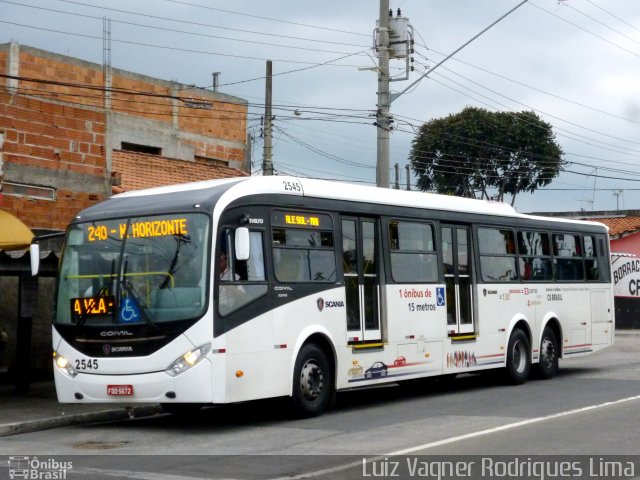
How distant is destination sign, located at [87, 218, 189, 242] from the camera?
42.5 feet

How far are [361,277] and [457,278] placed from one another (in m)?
2.89

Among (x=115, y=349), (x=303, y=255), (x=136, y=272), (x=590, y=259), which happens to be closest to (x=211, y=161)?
(x=590, y=259)

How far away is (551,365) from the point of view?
66.5 feet

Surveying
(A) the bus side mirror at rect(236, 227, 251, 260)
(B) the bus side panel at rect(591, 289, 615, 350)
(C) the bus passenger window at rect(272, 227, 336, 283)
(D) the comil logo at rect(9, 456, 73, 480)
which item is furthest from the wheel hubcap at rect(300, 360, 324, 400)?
(B) the bus side panel at rect(591, 289, 615, 350)

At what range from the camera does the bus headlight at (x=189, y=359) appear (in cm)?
1236

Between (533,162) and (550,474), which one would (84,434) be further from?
(533,162)

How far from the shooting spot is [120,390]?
41.7ft

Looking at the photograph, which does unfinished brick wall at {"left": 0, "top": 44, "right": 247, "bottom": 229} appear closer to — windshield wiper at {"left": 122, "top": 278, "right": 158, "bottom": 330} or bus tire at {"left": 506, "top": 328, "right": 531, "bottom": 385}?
windshield wiper at {"left": 122, "top": 278, "right": 158, "bottom": 330}

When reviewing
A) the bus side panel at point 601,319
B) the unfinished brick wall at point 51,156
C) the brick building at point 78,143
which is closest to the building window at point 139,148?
the brick building at point 78,143

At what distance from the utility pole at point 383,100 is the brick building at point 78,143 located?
19.1ft

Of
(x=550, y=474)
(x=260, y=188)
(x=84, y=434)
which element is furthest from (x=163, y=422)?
(x=550, y=474)

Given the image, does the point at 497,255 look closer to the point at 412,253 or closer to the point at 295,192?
the point at 412,253

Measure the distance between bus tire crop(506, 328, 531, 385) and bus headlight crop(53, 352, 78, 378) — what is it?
8.47 meters

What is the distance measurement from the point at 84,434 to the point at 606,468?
258 inches
